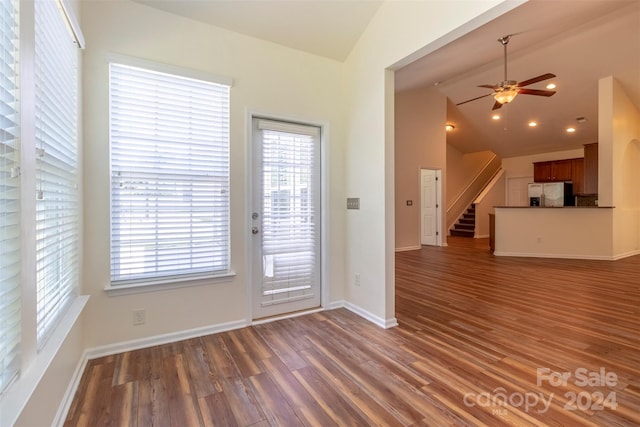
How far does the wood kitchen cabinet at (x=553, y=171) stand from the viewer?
8574 millimetres

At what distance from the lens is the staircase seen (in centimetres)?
986

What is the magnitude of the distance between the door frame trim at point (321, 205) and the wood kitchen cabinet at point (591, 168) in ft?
28.4

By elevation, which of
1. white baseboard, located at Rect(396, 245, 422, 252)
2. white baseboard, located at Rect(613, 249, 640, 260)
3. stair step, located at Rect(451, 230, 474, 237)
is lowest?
white baseboard, located at Rect(396, 245, 422, 252)

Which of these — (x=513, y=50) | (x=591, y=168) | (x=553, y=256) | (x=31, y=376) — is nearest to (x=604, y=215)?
(x=553, y=256)

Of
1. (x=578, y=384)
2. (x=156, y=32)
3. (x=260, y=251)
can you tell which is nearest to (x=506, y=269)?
(x=578, y=384)

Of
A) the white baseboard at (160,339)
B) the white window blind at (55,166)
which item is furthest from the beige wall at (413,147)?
the white window blind at (55,166)

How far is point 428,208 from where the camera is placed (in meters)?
8.35

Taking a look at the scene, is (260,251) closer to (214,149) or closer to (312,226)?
(312,226)

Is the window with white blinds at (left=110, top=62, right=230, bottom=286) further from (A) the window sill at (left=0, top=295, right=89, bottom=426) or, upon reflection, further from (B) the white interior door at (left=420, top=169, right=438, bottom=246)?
(B) the white interior door at (left=420, top=169, right=438, bottom=246)

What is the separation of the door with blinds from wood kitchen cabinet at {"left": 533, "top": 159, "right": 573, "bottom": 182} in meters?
8.99

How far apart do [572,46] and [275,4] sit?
5.54 metres

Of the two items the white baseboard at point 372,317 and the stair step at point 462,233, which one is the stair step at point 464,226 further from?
the white baseboard at point 372,317

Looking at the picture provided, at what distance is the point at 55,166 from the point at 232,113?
55.6 inches

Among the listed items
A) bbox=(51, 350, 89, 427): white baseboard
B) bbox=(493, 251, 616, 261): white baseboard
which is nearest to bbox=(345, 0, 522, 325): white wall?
bbox=(51, 350, 89, 427): white baseboard
